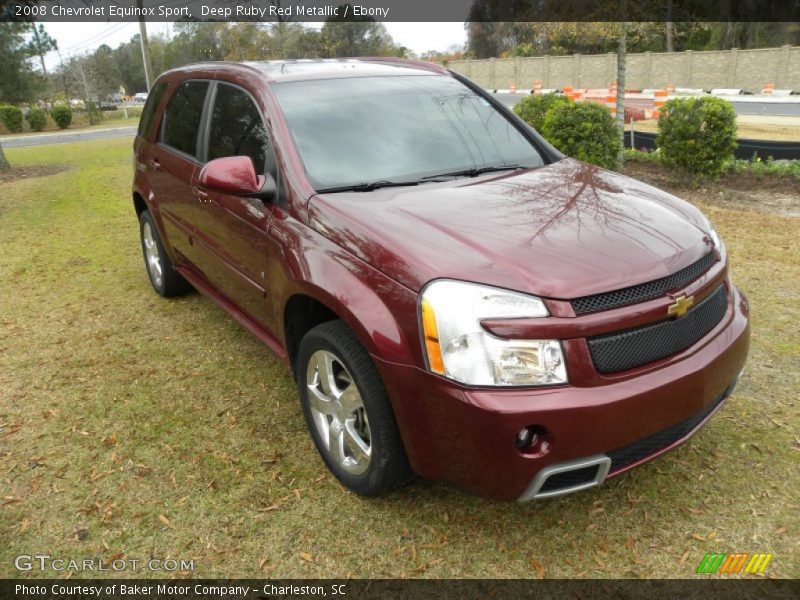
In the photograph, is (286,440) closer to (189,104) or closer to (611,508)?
(611,508)

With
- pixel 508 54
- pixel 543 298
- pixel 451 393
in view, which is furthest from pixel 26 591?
pixel 508 54

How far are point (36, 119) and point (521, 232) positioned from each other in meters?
41.1

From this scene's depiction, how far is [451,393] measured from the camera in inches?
86.0

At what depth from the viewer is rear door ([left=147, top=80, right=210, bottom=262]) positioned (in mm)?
4129

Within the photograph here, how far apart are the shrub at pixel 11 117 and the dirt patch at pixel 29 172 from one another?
23.8 meters

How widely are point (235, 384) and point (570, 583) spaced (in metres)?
2.39

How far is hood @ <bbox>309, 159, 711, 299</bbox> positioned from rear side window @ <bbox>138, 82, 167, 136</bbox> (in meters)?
2.83

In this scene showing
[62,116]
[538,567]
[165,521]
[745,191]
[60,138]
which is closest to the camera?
[538,567]

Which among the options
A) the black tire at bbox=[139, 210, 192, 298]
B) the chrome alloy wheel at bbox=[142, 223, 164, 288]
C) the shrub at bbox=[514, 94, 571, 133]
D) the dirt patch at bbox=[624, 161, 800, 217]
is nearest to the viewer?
the black tire at bbox=[139, 210, 192, 298]

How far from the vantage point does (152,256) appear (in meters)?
5.50

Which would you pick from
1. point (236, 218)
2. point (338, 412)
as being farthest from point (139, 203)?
→ point (338, 412)

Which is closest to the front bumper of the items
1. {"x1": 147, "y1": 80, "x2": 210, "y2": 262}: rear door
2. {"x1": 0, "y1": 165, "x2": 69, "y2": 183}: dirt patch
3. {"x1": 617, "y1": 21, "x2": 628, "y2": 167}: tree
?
{"x1": 147, "y1": 80, "x2": 210, "y2": 262}: rear door

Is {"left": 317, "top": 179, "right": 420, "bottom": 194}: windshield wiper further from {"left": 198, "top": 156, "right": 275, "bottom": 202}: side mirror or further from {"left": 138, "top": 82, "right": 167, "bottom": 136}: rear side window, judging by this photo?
{"left": 138, "top": 82, "right": 167, "bottom": 136}: rear side window

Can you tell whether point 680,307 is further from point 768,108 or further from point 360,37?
point 360,37
